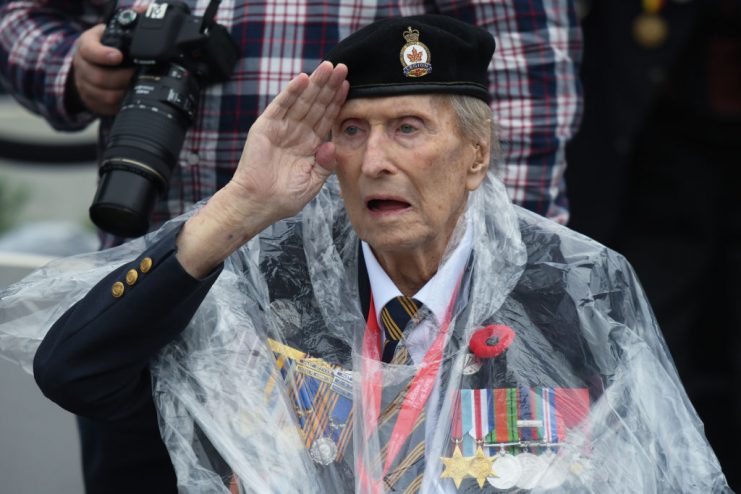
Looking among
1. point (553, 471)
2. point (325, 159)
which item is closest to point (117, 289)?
point (325, 159)

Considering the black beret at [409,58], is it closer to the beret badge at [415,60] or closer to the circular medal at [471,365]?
the beret badge at [415,60]

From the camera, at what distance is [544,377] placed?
2207mm

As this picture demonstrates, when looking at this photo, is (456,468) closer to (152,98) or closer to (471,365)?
(471,365)

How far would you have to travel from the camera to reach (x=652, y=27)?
3.65 metres

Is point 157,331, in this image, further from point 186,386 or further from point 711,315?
point 711,315

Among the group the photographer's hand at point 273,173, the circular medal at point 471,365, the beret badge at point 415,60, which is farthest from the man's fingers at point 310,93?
the circular medal at point 471,365

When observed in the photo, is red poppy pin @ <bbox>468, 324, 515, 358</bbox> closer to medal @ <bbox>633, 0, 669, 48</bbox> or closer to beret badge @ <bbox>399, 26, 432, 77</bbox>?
beret badge @ <bbox>399, 26, 432, 77</bbox>

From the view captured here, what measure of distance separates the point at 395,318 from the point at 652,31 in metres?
1.70

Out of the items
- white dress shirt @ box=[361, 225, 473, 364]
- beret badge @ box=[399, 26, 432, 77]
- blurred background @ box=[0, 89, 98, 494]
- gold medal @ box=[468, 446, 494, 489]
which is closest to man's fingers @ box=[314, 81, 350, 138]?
beret badge @ box=[399, 26, 432, 77]

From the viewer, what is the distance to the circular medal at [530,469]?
6.86 ft

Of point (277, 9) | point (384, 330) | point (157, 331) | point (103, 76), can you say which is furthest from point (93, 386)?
point (277, 9)

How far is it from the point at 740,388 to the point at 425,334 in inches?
80.1

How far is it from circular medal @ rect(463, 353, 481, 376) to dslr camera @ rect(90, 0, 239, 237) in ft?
2.11

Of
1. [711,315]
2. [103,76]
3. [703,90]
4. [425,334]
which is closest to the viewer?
[425,334]
